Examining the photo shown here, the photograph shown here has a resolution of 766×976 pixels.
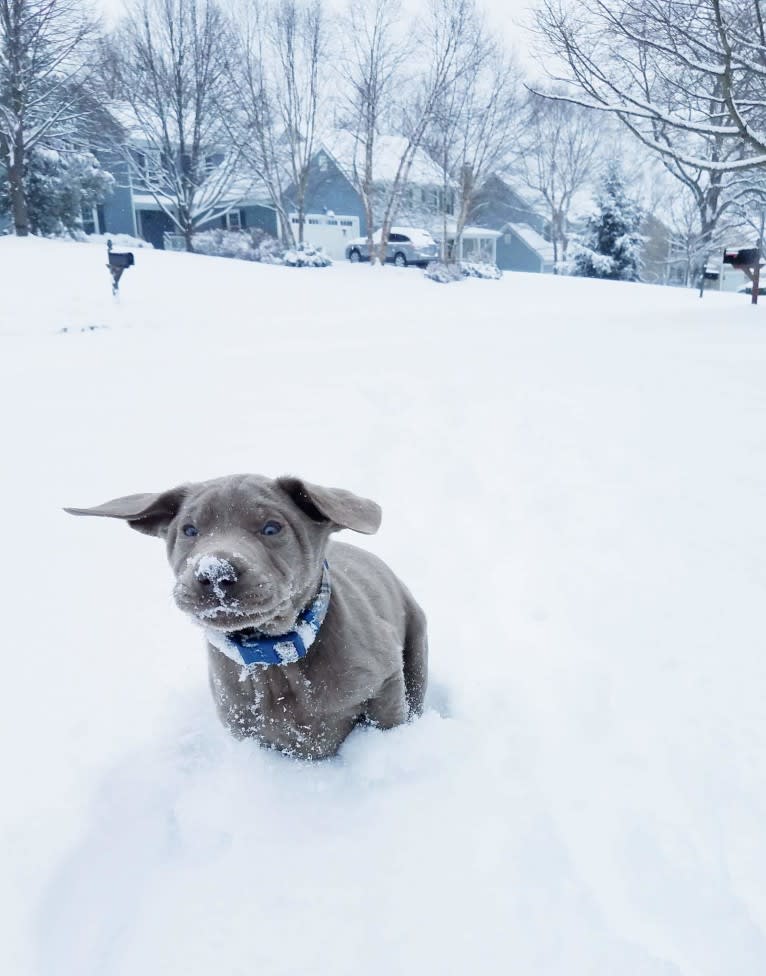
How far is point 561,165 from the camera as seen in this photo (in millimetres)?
43781

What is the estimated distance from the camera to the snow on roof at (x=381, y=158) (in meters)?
29.5

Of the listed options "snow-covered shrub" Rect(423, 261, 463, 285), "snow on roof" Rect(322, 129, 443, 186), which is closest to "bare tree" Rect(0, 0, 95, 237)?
"snow on roof" Rect(322, 129, 443, 186)

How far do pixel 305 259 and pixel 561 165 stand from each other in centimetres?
2675

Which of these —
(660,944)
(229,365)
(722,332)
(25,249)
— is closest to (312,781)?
(660,944)

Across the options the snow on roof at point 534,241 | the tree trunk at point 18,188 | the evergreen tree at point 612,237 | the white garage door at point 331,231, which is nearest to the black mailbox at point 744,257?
the evergreen tree at point 612,237

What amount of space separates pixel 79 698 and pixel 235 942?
4.11ft

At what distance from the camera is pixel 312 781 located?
2.34 metres

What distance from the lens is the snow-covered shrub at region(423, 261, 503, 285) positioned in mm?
24875

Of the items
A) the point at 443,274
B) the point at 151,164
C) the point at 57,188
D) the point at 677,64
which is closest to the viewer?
the point at 677,64

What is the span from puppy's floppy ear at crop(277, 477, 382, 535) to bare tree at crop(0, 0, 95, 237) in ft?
82.1

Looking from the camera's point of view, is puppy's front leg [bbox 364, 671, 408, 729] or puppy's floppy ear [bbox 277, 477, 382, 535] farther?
puppy's front leg [bbox 364, 671, 408, 729]

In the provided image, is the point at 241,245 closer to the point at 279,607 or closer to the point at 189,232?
the point at 189,232

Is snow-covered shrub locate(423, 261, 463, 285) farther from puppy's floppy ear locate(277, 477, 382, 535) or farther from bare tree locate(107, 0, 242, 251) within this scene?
puppy's floppy ear locate(277, 477, 382, 535)

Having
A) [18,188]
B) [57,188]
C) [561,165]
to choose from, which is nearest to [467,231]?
[561,165]
